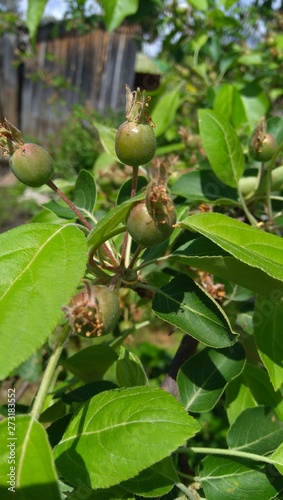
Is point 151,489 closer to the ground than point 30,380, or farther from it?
farther from it

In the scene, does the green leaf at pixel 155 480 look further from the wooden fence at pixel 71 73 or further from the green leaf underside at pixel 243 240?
the wooden fence at pixel 71 73

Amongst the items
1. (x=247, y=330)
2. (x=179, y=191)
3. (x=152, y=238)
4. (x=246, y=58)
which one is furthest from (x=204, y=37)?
(x=152, y=238)

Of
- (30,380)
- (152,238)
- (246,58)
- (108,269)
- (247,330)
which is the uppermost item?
(246,58)

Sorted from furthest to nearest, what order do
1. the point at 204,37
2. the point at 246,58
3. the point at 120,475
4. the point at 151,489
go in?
the point at 204,37
the point at 246,58
the point at 151,489
the point at 120,475

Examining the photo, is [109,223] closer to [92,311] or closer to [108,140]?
[92,311]

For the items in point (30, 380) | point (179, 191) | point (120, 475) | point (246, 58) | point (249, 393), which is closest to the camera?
point (120, 475)

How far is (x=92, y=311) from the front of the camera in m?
0.62

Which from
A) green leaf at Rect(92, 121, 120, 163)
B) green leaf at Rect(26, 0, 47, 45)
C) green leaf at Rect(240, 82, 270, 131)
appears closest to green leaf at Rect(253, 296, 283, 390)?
green leaf at Rect(92, 121, 120, 163)

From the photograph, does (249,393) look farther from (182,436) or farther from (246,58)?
(246,58)

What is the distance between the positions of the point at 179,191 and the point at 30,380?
639 mm

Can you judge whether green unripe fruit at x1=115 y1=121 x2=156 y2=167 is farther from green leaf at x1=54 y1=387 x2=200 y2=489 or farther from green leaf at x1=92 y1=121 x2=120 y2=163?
green leaf at x1=92 y1=121 x2=120 y2=163

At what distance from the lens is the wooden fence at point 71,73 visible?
7117 millimetres

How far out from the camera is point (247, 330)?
40.5 inches

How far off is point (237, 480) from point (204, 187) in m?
0.63
